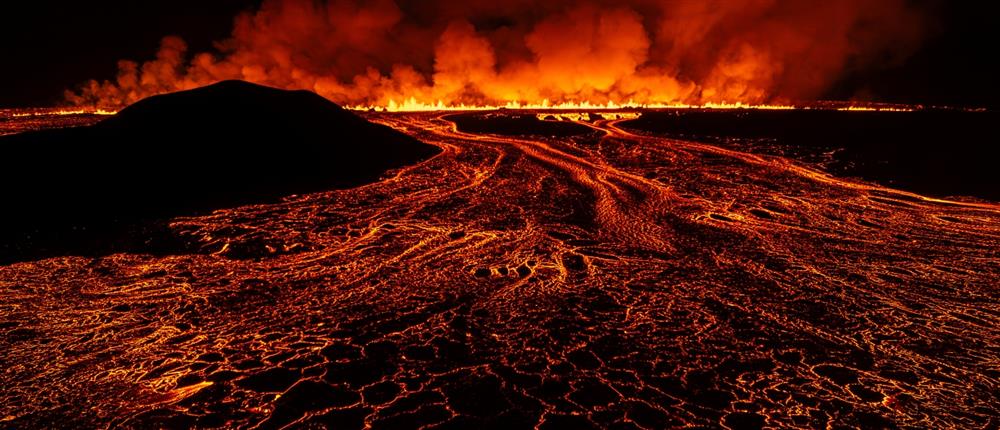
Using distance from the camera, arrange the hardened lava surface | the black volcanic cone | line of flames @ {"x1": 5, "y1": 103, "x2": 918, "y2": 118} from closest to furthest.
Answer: the hardened lava surface < the black volcanic cone < line of flames @ {"x1": 5, "y1": 103, "x2": 918, "y2": 118}

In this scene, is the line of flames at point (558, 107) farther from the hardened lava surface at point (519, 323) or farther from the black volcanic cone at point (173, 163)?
the hardened lava surface at point (519, 323)

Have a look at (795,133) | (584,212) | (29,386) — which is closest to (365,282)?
(29,386)

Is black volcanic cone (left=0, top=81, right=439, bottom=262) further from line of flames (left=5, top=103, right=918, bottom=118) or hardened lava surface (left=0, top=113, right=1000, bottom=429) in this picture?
line of flames (left=5, top=103, right=918, bottom=118)

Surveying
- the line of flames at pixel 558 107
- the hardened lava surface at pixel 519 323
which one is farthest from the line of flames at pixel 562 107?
the hardened lava surface at pixel 519 323

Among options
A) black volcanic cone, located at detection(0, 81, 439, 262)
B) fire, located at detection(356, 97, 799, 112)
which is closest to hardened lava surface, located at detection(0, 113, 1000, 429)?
black volcanic cone, located at detection(0, 81, 439, 262)

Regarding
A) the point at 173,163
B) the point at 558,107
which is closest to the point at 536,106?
the point at 558,107

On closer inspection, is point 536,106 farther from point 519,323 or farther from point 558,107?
point 519,323
